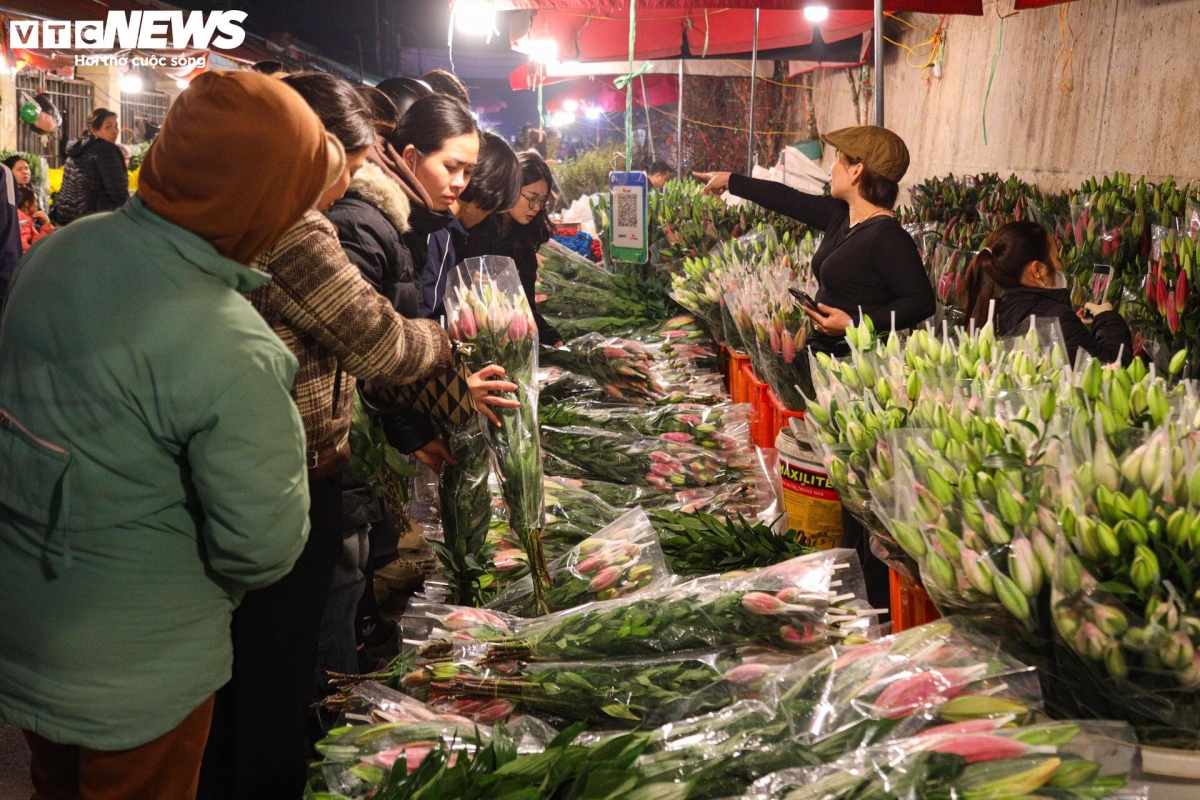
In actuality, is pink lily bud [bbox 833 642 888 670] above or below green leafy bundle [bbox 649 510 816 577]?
above

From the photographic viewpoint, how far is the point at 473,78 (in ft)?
184

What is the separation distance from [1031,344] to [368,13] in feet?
140

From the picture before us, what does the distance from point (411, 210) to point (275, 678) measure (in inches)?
52.9

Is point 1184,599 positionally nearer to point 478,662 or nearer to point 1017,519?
point 1017,519

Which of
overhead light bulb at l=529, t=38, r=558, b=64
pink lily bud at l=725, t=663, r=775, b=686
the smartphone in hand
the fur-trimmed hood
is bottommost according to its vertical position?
pink lily bud at l=725, t=663, r=775, b=686

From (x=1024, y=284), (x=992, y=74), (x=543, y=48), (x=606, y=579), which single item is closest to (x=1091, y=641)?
(x=606, y=579)

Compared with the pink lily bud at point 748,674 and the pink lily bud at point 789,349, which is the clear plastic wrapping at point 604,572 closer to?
the pink lily bud at point 748,674

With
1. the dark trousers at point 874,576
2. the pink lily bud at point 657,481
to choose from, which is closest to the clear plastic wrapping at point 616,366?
the pink lily bud at point 657,481

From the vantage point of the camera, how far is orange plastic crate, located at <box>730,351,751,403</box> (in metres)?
4.68

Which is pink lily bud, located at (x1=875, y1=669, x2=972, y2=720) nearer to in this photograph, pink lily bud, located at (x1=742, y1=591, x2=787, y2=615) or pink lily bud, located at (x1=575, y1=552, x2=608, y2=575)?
pink lily bud, located at (x1=742, y1=591, x2=787, y2=615)

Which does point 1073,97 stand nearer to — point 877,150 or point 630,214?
point 630,214

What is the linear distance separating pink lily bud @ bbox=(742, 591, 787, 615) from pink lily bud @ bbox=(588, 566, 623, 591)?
453 millimetres

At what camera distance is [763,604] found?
6.53ft

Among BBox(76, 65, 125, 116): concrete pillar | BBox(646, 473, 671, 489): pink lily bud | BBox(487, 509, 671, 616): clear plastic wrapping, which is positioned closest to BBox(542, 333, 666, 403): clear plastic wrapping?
BBox(646, 473, 671, 489): pink lily bud
